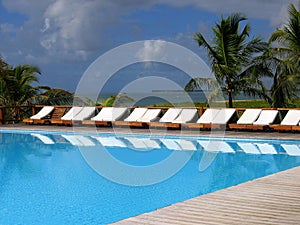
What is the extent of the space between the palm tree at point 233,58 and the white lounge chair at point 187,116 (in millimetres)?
2234

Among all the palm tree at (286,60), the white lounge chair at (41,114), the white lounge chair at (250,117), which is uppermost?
the palm tree at (286,60)

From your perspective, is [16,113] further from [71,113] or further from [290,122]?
[290,122]

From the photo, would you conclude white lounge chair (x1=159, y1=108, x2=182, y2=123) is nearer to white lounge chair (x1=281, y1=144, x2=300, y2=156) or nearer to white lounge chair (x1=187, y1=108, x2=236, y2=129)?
white lounge chair (x1=187, y1=108, x2=236, y2=129)

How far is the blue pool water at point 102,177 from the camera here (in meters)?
6.25

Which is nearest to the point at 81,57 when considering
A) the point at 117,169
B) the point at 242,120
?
the point at 242,120

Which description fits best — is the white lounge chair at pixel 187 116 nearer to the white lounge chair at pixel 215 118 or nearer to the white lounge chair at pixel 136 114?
the white lounge chair at pixel 215 118

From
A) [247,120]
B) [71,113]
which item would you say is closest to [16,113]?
[71,113]

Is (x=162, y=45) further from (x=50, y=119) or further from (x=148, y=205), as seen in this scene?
(x=148, y=205)

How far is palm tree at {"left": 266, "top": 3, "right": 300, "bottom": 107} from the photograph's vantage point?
47.8 feet

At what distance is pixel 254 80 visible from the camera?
15547mm

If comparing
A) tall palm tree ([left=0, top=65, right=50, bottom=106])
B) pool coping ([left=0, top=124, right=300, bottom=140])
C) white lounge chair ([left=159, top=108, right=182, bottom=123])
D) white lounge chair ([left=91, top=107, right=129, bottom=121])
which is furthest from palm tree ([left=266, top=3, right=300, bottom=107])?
tall palm tree ([left=0, top=65, right=50, bottom=106])

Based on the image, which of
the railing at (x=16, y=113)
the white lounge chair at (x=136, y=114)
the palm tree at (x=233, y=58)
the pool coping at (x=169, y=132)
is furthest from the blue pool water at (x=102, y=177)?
the palm tree at (x=233, y=58)

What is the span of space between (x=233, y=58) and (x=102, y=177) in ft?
28.9

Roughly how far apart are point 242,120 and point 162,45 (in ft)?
18.6
